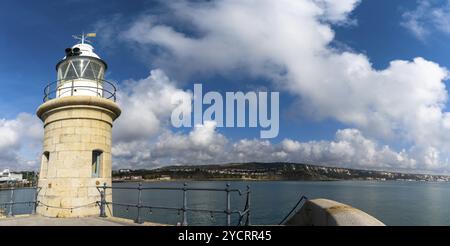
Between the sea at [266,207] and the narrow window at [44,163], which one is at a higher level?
the narrow window at [44,163]

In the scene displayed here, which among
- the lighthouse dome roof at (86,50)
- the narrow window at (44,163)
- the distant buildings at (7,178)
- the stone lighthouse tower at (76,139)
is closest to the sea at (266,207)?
the stone lighthouse tower at (76,139)

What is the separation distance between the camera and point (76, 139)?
10445 mm

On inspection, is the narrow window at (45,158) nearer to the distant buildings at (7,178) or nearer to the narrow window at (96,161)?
the narrow window at (96,161)

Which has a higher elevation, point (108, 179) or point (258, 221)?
point (108, 179)

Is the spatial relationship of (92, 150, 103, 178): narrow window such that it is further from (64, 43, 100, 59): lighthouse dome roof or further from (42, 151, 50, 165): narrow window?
(64, 43, 100, 59): lighthouse dome roof

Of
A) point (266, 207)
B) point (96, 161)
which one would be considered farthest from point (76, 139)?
point (266, 207)

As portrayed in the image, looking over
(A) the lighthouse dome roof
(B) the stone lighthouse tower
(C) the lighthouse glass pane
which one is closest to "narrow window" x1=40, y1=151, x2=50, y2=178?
(B) the stone lighthouse tower

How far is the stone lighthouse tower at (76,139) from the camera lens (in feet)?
33.9

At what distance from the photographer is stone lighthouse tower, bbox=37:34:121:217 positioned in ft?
33.9

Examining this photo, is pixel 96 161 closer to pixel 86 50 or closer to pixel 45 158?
pixel 45 158

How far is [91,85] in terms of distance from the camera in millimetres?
11133
